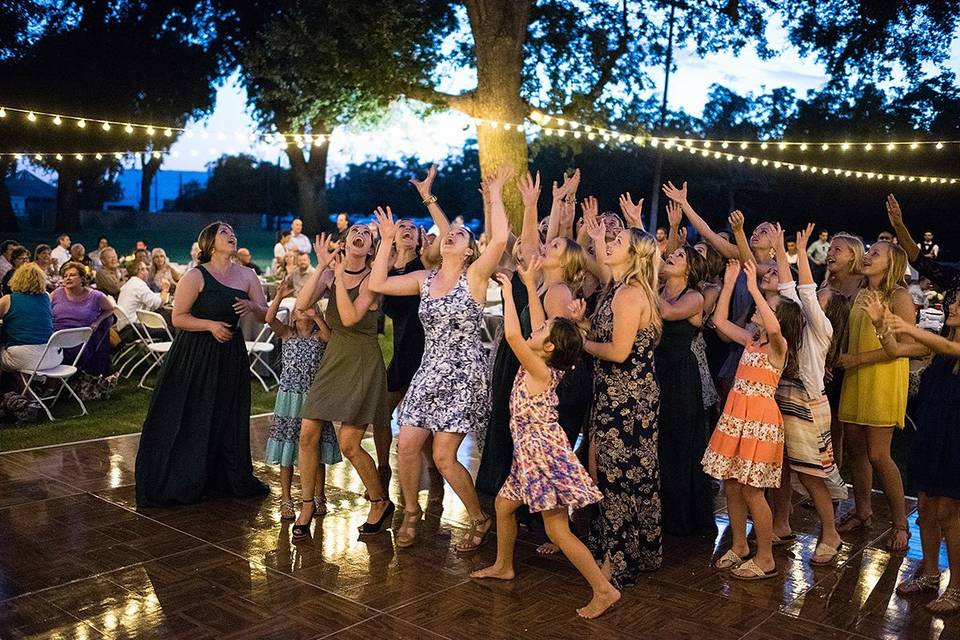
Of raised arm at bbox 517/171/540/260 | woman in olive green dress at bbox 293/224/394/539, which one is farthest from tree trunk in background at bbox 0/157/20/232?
raised arm at bbox 517/171/540/260

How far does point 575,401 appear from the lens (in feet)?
14.4

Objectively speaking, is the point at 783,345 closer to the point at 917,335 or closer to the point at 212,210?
the point at 917,335

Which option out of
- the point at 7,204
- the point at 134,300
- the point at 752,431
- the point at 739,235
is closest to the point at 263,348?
the point at 134,300

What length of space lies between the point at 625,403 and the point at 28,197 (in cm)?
2715

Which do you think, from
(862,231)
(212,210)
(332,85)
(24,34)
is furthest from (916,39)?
(212,210)

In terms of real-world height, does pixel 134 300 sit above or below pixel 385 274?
below

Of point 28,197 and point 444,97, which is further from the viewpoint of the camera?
point 28,197

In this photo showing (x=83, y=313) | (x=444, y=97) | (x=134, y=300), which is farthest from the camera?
(x=444, y=97)

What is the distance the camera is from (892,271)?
442cm

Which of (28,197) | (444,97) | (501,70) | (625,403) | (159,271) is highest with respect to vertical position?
(501,70)

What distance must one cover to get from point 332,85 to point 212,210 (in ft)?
60.2

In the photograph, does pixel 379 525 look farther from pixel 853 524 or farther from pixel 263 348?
pixel 263 348

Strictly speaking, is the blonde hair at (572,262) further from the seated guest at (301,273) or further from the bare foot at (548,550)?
the seated guest at (301,273)

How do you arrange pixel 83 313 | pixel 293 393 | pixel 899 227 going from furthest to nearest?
pixel 83 313, pixel 899 227, pixel 293 393
